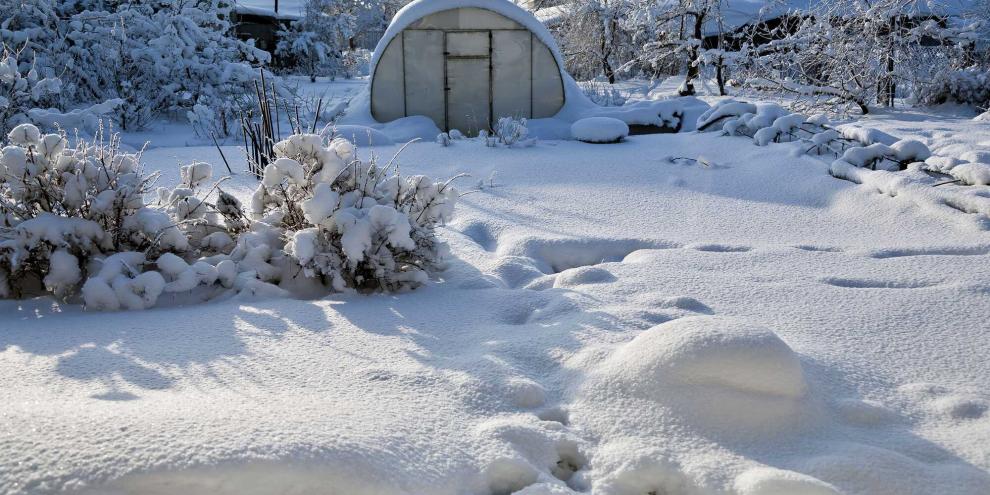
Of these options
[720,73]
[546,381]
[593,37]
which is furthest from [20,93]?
[593,37]

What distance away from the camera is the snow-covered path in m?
1.68

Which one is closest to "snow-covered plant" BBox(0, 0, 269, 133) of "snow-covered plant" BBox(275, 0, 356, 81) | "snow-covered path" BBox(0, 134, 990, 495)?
"snow-covered path" BBox(0, 134, 990, 495)

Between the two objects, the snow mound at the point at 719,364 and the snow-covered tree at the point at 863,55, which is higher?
the snow-covered tree at the point at 863,55

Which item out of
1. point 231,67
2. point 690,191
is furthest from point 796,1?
point 690,191

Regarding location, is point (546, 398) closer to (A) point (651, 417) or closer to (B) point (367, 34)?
(A) point (651, 417)

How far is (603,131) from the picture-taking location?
8016mm

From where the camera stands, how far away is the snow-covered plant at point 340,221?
3.16 metres

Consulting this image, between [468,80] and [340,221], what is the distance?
22.9 ft

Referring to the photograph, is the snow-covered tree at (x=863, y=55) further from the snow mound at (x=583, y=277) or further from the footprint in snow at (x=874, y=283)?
the snow mound at (x=583, y=277)

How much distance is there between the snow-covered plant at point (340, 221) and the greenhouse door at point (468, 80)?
625cm

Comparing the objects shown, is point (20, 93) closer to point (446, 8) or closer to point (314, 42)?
point (446, 8)

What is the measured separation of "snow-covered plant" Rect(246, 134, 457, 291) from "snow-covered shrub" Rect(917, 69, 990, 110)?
358 inches

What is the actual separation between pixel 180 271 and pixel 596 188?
3.32 meters

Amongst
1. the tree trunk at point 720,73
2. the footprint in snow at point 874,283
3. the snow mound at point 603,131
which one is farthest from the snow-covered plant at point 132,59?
the footprint in snow at point 874,283
